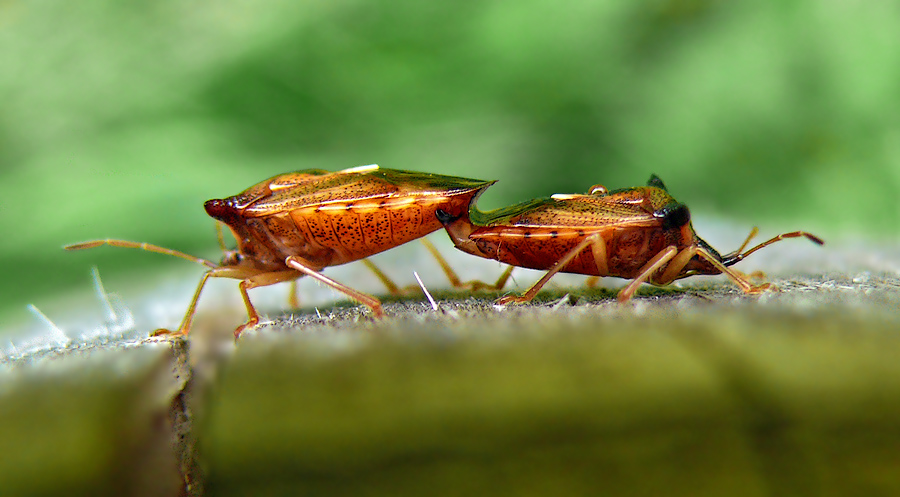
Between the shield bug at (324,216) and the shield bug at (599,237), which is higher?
the shield bug at (324,216)

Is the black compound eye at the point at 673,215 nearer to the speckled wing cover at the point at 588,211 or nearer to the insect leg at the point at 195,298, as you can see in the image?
the speckled wing cover at the point at 588,211

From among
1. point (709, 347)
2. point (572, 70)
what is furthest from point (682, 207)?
point (572, 70)

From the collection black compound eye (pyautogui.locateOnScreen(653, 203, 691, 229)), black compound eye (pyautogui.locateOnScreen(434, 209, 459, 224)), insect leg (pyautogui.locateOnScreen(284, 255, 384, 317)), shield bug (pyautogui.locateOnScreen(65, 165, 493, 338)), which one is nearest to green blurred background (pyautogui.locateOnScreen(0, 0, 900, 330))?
shield bug (pyautogui.locateOnScreen(65, 165, 493, 338))

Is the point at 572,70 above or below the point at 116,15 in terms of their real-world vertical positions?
below

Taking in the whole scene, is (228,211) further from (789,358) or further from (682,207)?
(789,358)

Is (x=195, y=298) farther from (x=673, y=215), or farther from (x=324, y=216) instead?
(x=673, y=215)

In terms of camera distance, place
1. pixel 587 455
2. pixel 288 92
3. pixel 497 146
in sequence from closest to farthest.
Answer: pixel 587 455, pixel 288 92, pixel 497 146

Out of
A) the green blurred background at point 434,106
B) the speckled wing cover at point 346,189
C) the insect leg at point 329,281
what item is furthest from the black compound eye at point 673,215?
the green blurred background at point 434,106
